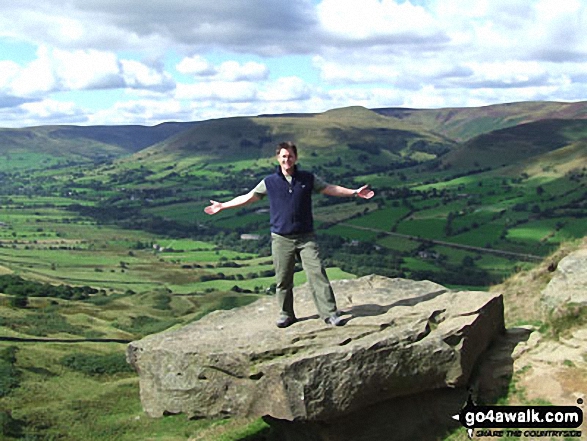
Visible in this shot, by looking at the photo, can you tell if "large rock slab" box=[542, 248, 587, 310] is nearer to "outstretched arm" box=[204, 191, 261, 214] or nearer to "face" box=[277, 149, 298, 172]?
"face" box=[277, 149, 298, 172]

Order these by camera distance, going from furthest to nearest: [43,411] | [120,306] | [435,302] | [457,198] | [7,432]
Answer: [457,198] → [120,306] → [43,411] → [7,432] → [435,302]

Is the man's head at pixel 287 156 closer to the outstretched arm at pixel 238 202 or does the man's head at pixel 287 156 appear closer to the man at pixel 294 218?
the man at pixel 294 218

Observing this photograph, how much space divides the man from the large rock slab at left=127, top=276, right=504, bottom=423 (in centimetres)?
101

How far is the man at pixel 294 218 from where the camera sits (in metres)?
14.4

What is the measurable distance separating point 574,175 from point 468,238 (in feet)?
271

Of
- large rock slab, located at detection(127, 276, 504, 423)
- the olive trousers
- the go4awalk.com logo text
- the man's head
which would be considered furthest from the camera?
the olive trousers

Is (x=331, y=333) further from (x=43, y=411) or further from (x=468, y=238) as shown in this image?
(x=468, y=238)

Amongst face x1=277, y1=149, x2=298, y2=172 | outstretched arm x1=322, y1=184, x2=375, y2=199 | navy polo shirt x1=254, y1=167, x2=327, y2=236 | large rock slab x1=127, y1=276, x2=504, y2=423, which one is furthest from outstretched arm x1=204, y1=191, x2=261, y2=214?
large rock slab x1=127, y1=276, x2=504, y2=423

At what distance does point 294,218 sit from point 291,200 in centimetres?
47

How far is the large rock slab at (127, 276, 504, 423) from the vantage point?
13312mm

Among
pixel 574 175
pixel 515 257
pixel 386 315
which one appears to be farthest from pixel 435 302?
pixel 574 175

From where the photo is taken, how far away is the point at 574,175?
634 feet

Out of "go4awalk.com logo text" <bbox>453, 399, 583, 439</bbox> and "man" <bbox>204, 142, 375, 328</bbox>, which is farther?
"man" <bbox>204, 142, 375, 328</bbox>

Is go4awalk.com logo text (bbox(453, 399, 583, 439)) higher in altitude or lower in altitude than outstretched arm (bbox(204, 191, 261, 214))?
lower
